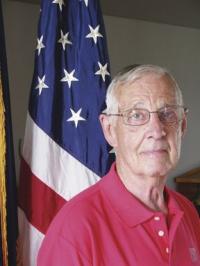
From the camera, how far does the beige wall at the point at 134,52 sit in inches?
79.5

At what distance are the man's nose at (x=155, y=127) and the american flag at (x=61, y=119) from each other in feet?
2.47

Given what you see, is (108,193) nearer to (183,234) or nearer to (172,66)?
(183,234)

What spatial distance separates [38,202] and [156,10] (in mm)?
1569

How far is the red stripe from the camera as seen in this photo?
1.60 m

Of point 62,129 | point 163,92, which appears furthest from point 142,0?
point 163,92

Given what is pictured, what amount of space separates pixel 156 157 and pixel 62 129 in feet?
2.62

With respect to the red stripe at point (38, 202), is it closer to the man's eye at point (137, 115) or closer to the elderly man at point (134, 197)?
the elderly man at point (134, 197)

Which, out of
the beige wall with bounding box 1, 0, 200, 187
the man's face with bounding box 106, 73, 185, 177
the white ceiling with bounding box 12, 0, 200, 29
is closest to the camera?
the man's face with bounding box 106, 73, 185, 177

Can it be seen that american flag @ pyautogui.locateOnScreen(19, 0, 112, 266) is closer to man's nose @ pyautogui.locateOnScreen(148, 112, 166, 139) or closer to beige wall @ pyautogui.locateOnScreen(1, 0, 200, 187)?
beige wall @ pyautogui.locateOnScreen(1, 0, 200, 187)

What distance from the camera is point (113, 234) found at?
83 centimetres

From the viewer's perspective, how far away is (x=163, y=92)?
2.96 feet

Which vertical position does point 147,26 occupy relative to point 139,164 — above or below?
above

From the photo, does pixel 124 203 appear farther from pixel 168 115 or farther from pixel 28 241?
pixel 28 241

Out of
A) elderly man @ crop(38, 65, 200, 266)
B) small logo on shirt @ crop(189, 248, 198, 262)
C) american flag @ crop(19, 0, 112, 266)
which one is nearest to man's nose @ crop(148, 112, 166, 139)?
elderly man @ crop(38, 65, 200, 266)
